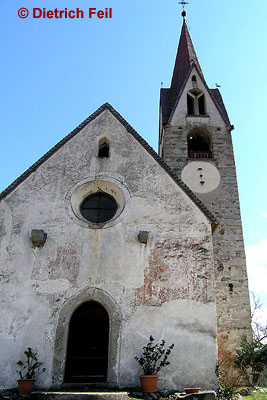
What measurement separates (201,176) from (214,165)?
0.92 meters

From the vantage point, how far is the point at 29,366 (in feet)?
25.7

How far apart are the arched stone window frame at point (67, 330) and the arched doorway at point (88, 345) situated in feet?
0.95

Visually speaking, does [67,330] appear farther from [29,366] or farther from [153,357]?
[153,357]

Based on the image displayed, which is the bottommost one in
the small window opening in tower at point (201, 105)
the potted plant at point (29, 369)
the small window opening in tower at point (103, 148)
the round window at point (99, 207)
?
the potted plant at point (29, 369)

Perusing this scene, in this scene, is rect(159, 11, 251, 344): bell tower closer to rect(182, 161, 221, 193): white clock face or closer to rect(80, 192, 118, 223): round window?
rect(182, 161, 221, 193): white clock face

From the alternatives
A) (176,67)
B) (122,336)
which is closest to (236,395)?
(122,336)

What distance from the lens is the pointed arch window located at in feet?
60.6

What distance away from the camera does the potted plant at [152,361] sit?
7.50 metres

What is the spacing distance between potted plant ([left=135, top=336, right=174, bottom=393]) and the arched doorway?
1004 mm

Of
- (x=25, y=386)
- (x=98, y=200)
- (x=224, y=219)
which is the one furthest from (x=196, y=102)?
(x=25, y=386)

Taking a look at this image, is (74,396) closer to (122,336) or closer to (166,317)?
(122,336)

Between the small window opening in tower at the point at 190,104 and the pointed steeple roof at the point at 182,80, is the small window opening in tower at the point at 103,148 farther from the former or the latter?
the small window opening in tower at the point at 190,104

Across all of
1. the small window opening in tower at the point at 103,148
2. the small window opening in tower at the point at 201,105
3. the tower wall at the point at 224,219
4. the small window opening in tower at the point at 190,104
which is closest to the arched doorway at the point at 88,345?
the small window opening in tower at the point at 103,148

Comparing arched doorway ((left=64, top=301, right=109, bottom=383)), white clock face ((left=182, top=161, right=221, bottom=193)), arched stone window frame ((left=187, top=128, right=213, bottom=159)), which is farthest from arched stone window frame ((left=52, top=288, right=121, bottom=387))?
arched stone window frame ((left=187, top=128, right=213, bottom=159))
